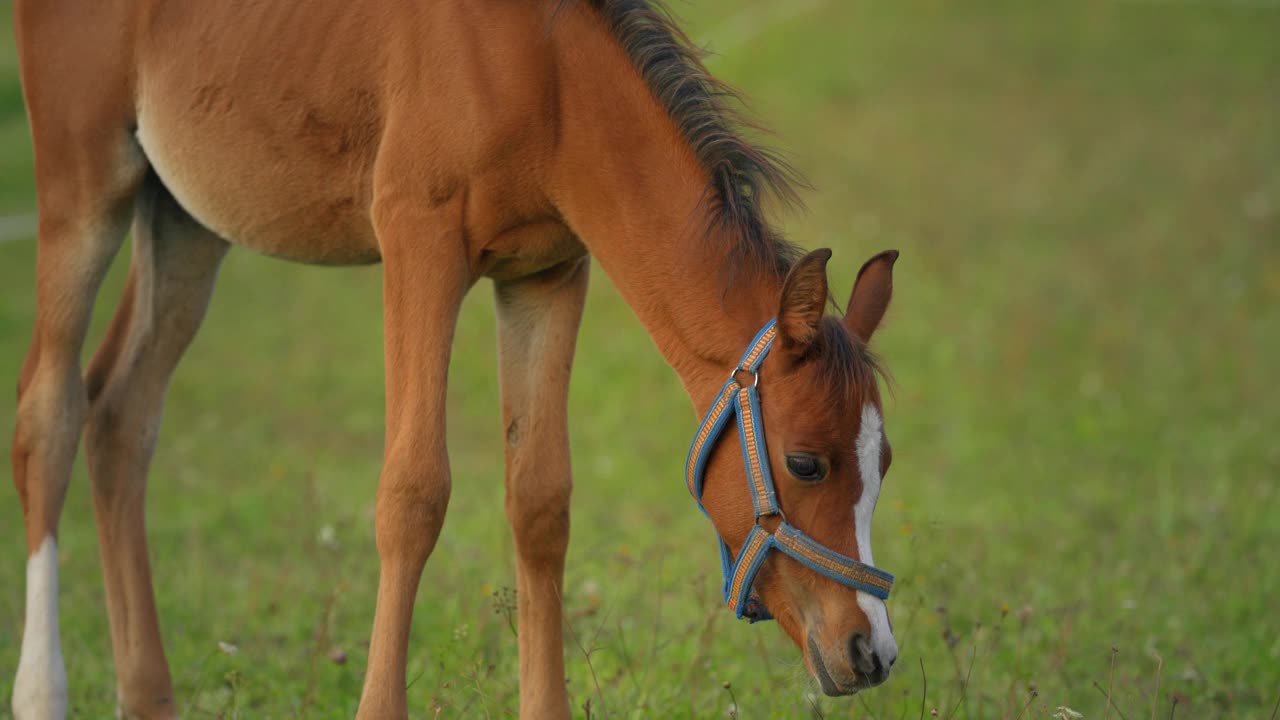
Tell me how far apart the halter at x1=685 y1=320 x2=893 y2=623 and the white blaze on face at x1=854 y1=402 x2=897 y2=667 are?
0.04 meters

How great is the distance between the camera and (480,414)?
31.8 ft

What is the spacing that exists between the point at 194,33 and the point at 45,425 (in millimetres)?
1375

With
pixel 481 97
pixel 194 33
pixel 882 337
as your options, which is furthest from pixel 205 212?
pixel 882 337

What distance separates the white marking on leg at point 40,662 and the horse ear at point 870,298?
2.65 m

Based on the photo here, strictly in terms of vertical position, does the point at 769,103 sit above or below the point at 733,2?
above

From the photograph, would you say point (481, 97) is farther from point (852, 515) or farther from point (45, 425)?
point (45, 425)

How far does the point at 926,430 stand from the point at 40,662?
21.2ft

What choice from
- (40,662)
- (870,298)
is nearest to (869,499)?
(870,298)

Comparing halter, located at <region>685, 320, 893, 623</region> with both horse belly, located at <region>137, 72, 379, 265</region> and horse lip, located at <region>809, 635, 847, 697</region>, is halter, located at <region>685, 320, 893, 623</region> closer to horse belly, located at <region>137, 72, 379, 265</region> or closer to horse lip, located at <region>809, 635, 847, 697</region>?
horse lip, located at <region>809, 635, 847, 697</region>

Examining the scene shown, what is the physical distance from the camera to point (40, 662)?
12.8 ft

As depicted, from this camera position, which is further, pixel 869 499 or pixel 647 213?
pixel 647 213

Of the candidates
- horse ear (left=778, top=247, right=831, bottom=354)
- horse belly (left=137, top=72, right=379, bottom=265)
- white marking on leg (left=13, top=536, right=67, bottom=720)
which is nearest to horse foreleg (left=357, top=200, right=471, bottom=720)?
horse belly (left=137, top=72, right=379, bottom=265)

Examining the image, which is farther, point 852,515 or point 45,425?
point 45,425

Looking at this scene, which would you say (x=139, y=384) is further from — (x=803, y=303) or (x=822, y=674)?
(x=822, y=674)
